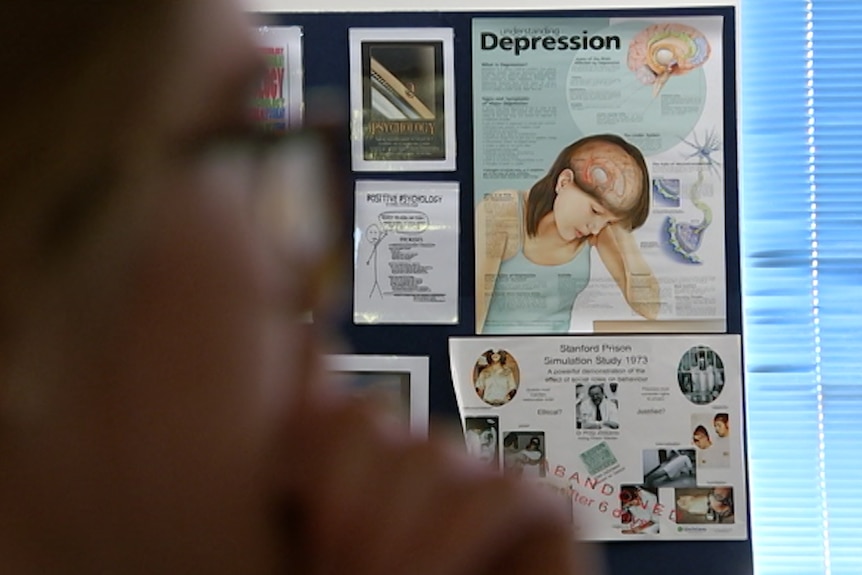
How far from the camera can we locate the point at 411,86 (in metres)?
1.36

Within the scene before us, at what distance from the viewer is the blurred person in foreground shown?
0.42ft

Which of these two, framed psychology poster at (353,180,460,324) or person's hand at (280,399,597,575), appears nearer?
person's hand at (280,399,597,575)

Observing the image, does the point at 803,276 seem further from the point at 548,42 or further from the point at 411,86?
the point at 411,86

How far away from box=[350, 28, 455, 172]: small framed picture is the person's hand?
1220 millimetres

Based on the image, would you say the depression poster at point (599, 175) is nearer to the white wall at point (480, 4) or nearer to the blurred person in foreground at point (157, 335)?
the white wall at point (480, 4)

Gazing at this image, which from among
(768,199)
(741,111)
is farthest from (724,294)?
(741,111)

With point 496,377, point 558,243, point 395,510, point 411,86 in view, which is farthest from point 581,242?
point 395,510

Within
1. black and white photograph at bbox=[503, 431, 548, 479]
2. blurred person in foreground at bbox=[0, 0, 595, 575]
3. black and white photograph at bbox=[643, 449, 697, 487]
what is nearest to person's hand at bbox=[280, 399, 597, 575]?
blurred person in foreground at bbox=[0, 0, 595, 575]

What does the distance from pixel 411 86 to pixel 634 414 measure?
0.56 meters

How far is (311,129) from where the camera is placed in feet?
0.49

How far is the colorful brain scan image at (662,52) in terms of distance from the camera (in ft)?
4.48

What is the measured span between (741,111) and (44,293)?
4.52ft

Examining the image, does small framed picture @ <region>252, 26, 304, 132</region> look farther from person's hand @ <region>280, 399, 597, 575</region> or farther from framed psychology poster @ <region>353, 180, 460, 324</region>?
framed psychology poster @ <region>353, 180, 460, 324</region>

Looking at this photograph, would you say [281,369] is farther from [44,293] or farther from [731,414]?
[731,414]
